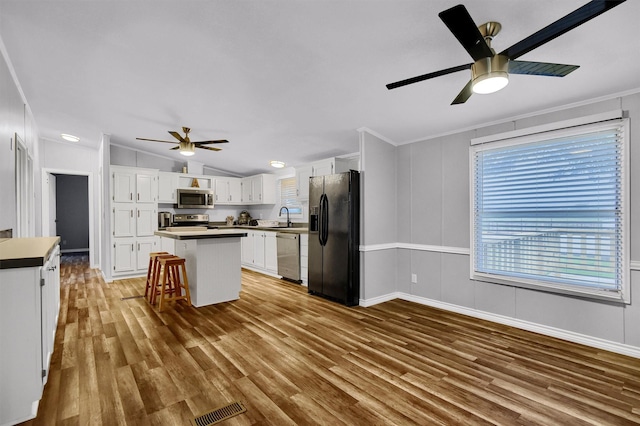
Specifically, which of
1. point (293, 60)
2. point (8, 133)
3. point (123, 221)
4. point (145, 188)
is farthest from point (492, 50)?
point (123, 221)

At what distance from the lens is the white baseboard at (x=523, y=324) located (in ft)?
8.82

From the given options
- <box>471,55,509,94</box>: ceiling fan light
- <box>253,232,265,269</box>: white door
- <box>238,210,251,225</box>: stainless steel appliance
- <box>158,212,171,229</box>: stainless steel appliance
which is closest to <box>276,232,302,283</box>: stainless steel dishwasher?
<box>253,232,265,269</box>: white door

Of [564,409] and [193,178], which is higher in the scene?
[193,178]

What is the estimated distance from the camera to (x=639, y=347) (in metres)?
2.60

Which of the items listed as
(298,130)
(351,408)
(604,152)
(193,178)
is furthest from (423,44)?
(193,178)

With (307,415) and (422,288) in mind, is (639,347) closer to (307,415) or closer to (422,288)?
(422,288)

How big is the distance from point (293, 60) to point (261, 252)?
4.34 m

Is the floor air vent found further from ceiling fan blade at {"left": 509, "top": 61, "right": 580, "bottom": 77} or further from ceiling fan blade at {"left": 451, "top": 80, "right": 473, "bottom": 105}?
ceiling fan blade at {"left": 509, "top": 61, "right": 580, "bottom": 77}

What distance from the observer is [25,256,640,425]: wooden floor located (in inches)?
73.7

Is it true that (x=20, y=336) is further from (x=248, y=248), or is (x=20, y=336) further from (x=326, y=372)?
(x=248, y=248)

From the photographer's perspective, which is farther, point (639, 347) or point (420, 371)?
point (639, 347)

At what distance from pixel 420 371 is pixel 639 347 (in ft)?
6.54

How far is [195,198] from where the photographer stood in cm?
661

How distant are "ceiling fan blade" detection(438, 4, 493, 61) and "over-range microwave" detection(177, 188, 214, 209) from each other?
6052mm
